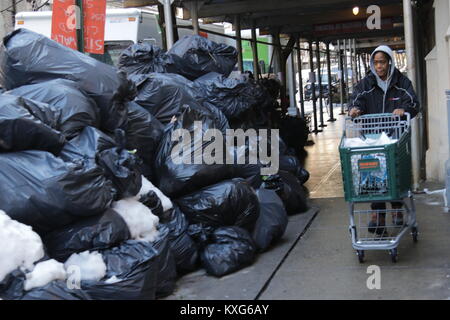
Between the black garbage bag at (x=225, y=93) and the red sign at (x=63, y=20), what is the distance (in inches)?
63.0

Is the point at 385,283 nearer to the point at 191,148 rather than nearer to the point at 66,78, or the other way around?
the point at 191,148

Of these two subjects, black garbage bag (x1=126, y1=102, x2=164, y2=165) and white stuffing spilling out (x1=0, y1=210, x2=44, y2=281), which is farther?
black garbage bag (x1=126, y1=102, x2=164, y2=165)

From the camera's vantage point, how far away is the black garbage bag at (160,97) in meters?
6.29

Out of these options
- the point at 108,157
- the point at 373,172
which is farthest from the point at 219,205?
the point at 373,172

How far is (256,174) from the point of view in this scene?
6.50 meters

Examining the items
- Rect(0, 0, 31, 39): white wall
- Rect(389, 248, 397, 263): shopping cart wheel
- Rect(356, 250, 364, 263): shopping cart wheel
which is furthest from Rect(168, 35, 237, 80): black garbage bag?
Rect(0, 0, 31, 39): white wall

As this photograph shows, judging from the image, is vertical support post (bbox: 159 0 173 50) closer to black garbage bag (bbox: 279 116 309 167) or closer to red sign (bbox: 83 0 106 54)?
red sign (bbox: 83 0 106 54)

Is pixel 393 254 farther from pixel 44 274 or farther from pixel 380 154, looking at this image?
pixel 44 274

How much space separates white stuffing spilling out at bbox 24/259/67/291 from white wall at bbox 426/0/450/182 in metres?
5.27

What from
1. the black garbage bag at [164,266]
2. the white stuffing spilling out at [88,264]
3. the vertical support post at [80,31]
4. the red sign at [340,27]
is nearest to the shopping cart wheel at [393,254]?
the black garbage bag at [164,266]

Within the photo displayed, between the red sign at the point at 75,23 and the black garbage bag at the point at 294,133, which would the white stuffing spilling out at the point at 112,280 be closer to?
the red sign at the point at 75,23

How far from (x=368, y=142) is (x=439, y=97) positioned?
11.4 ft

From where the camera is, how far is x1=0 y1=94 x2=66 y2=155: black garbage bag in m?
4.04
